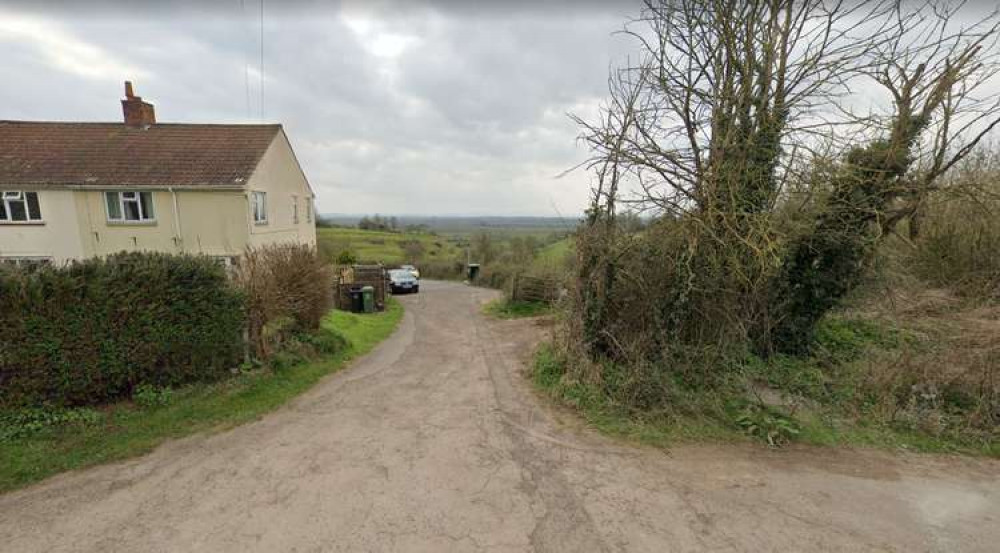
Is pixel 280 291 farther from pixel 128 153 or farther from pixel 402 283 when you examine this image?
pixel 402 283

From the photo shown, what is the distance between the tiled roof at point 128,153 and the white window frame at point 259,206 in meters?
0.93

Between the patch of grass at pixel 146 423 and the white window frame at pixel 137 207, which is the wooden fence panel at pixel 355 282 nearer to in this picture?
the white window frame at pixel 137 207

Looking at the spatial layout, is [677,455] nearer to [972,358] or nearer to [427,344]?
[972,358]

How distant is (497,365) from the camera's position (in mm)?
7945

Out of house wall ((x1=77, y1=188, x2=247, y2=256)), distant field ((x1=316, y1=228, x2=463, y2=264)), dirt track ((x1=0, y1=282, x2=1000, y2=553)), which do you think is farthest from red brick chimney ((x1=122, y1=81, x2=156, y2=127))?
distant field ((x1=316, y1=228, x2=463, y2=264))

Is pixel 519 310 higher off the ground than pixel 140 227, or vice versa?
pixel 140 227

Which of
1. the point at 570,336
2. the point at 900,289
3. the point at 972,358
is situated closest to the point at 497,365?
the point at 570,336

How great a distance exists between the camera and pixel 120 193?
1349cm

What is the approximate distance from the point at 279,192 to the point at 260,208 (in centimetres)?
214

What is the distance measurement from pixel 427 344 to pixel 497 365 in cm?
279

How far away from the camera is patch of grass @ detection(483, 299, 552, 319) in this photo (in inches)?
559

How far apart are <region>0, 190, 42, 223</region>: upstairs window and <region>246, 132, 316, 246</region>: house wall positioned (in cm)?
685

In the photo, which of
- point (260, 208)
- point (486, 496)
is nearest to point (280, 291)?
point (486, 496)

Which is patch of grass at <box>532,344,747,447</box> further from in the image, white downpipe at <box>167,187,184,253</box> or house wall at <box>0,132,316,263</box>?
white downpipe at <box>167,187,184,253</box>
